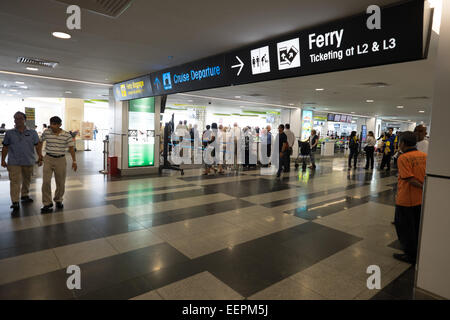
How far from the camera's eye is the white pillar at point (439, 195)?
2.21m

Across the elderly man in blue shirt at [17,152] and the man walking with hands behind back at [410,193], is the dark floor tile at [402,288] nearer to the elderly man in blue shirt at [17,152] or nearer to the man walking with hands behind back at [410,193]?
the man walking with hands behind back at [410,193]

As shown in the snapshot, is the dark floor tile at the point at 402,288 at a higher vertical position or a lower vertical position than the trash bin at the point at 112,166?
lower

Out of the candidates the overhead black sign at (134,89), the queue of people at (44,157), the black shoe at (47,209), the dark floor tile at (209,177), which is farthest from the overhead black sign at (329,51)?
the dark floor tile at (209,177)

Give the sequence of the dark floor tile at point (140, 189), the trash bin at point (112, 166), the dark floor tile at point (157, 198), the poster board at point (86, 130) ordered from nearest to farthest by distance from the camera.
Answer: the dark floor tile at point (157, 198) < the dark floor tile at point (140, 189) < the trash bin at point (112, 166) < the poster board at point (86, 130)

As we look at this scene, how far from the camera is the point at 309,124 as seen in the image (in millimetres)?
16141

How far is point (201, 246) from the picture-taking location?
3631 mm

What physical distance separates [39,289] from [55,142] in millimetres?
3094

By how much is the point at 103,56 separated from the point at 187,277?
4.74 metres

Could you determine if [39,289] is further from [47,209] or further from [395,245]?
[395,245]

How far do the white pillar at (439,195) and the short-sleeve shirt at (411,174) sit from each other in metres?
0.93

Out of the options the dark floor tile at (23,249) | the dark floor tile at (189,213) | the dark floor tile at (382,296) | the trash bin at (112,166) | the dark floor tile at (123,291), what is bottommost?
the dark floor tile at (123,291)

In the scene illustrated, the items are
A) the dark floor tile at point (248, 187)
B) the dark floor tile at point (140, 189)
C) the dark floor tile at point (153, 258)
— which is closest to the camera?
the dark floor tile at point (153, 258)

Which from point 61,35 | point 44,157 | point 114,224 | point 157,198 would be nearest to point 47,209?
point 44,157
